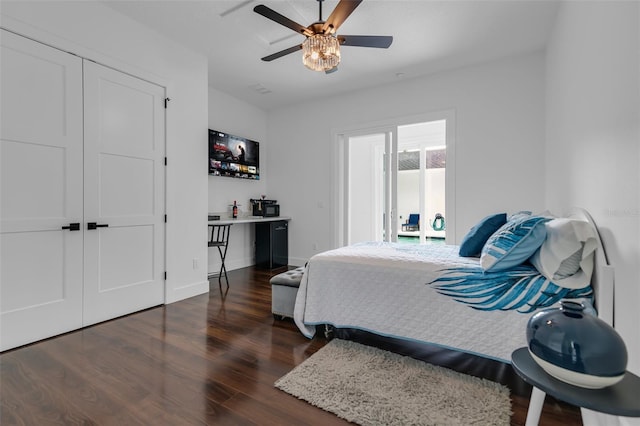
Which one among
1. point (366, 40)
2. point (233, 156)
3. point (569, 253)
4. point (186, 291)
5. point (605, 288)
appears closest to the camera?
point (605, 288)

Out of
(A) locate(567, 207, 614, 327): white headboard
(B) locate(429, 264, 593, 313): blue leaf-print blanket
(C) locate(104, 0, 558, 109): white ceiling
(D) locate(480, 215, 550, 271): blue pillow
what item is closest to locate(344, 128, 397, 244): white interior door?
(C) locate(104, 0, 558, 109): white ceiling

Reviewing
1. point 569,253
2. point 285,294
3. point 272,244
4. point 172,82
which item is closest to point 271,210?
point 272,244

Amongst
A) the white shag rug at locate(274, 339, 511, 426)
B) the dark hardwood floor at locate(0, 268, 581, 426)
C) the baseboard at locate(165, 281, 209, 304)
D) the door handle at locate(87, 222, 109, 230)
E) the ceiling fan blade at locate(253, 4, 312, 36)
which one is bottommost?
the dark hardwood floor at locate(0, 268, 581, 426)

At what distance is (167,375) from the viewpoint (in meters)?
1.94

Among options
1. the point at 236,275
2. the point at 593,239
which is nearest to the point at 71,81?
the point at 236,275

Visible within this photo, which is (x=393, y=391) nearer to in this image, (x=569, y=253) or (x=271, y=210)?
(x=569, y=253)

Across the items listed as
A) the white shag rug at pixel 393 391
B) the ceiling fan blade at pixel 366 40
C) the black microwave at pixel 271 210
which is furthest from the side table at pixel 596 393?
the black microwave at pixel 271 210

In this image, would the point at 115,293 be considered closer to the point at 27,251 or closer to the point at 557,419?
the point at 27,251

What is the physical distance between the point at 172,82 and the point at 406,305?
3.42 m

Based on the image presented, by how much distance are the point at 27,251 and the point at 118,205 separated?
2.54ft

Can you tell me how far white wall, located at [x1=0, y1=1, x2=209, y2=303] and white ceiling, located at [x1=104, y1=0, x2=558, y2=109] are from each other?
0.19m

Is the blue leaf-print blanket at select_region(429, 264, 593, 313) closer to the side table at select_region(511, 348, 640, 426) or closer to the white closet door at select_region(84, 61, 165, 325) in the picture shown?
the side table at select_region(511, 348, 640, 426)

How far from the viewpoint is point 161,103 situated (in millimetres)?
3332

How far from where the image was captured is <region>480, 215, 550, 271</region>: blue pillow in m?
1.74
